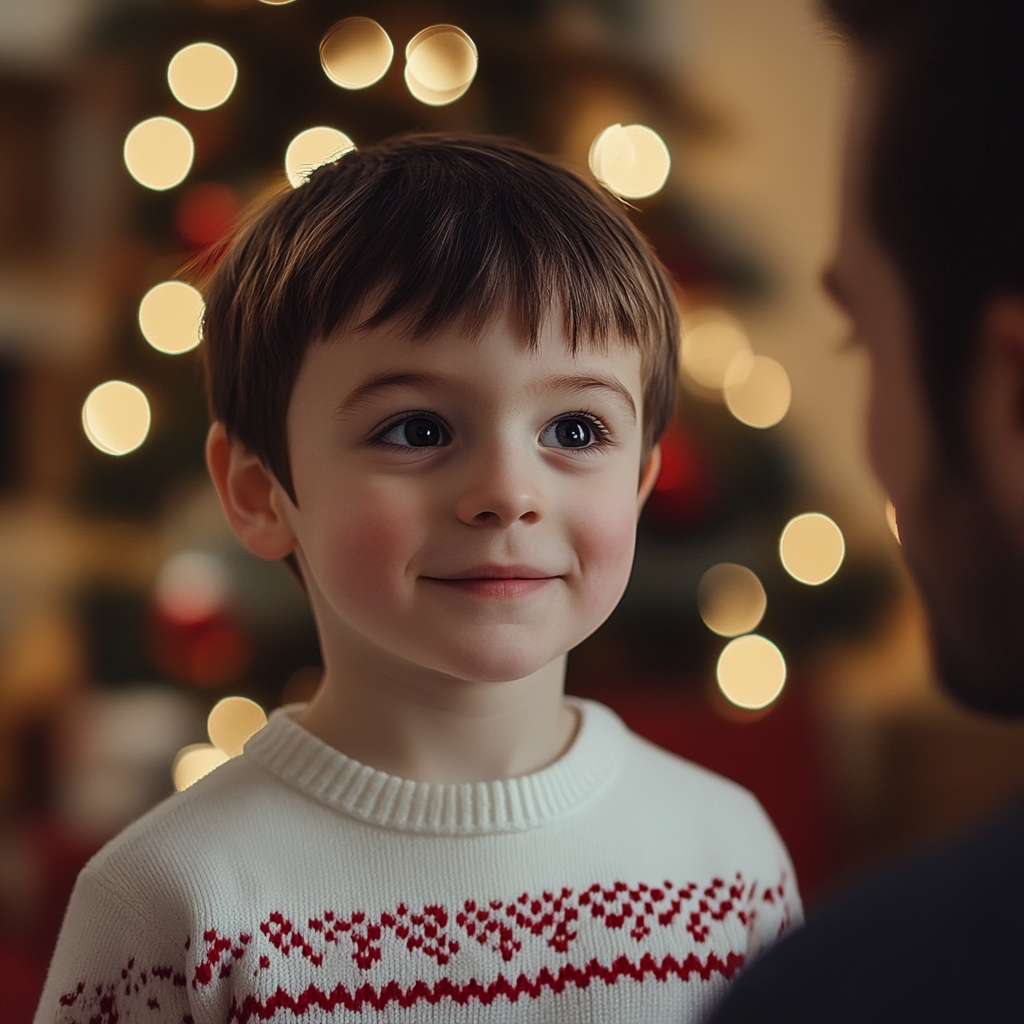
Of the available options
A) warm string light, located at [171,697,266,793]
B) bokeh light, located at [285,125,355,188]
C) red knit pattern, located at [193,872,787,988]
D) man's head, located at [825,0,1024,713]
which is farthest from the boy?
warm string light, located at [171,697,266,793]

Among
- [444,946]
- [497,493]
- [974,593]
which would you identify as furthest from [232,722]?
[974,593]

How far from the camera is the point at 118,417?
2.01 meters

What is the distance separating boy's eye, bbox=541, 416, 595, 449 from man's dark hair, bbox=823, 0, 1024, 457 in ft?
1.12

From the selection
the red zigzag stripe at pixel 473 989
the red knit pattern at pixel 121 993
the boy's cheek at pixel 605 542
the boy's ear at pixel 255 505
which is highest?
the boy's cheek at pixel 605 542

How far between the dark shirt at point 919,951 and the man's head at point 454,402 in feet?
1.22

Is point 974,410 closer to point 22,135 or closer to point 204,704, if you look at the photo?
point 204,704

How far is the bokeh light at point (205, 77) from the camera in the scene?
1988 millimetres

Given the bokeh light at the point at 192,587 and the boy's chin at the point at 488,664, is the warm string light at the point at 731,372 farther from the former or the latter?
the boy's chin at the point at 488,664

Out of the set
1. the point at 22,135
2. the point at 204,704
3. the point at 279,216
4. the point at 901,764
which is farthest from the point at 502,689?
the point at 22,135

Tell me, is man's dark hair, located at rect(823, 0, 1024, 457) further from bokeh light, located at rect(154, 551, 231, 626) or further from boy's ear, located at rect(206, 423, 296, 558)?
bokeh light, located at rect(154, 551, 231, 626)

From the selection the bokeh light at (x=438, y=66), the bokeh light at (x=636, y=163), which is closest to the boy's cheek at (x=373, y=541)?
the bokeh light at (x=438, y=66)

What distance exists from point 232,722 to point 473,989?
4.63ft

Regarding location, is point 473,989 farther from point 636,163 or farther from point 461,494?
point 636,163

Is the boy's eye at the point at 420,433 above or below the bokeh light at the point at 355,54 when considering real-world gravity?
below
